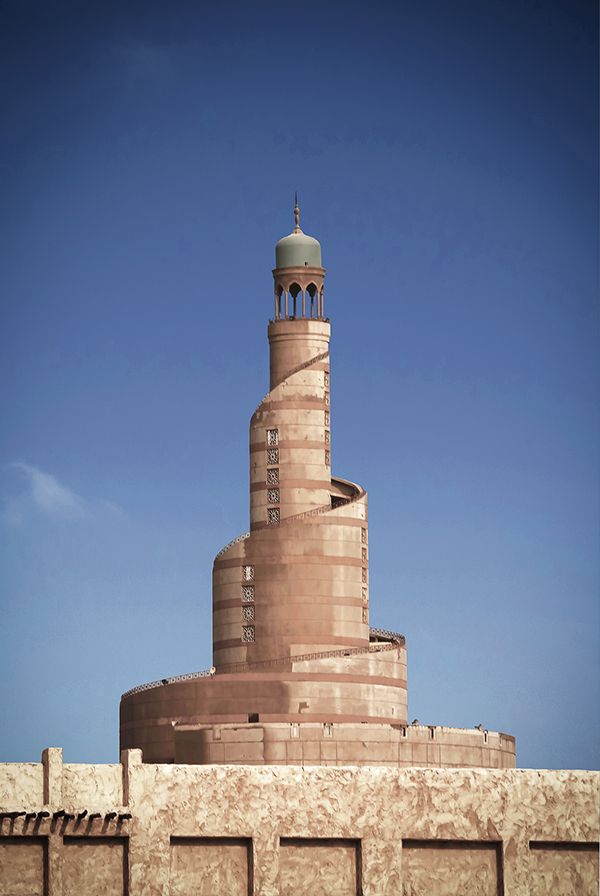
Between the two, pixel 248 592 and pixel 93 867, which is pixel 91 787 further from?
pixel 248 592

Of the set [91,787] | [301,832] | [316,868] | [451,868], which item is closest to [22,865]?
[91,787]

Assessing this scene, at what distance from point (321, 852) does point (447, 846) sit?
167 inches

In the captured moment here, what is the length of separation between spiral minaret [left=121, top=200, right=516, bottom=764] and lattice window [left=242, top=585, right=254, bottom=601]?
0.15 feet

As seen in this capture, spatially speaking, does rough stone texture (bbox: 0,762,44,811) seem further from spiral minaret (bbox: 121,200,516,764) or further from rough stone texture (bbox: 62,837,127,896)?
spiral minaret (bbox: 121,200,516,764)

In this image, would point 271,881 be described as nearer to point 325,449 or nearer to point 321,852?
point 321,852

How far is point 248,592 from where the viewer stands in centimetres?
10138

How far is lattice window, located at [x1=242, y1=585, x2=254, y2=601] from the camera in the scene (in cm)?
10131

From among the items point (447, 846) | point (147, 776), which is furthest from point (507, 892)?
point (147, 776)

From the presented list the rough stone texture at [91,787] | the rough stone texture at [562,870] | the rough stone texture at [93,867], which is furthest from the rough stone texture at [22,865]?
the rough stone texture at [562,870]

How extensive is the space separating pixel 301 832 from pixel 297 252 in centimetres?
4181

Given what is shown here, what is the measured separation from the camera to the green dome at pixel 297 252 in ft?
347

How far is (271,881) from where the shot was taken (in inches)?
2741

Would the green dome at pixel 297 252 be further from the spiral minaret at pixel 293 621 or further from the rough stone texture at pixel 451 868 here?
the rough stone texture at pixel 451 868

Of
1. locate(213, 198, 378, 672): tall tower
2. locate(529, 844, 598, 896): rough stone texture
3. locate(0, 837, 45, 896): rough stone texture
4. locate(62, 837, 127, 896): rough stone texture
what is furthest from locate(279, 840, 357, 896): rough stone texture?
locate(213, 198, 378, 672): tall tower
